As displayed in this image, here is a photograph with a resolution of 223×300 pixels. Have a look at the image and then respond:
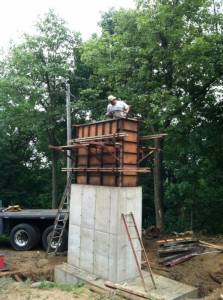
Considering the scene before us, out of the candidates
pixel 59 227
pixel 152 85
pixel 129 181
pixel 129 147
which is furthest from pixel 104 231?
pixel 152 85

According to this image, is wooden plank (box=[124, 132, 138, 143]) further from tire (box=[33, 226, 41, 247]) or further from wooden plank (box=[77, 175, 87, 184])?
tire (box=[33, 226, 41, 247])

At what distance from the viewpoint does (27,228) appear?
53.2ft

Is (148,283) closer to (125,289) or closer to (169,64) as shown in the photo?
(125,289)

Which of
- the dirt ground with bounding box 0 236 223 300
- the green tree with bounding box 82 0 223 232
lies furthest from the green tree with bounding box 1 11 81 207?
the dirt ground with bounding box 0 236 223 300

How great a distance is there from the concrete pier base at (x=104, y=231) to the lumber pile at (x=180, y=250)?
5.98 feet

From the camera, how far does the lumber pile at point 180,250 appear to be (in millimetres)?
13227

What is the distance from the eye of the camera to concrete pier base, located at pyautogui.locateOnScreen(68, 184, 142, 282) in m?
11.3

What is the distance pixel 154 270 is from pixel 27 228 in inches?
251

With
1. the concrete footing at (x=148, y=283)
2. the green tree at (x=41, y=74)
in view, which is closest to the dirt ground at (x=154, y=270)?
the concrete footing at (x=148, y=283)

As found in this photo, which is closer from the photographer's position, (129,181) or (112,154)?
(112,154)

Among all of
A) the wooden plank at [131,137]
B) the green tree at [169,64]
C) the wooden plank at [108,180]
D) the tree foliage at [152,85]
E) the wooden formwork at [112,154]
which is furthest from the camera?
the tree foliage at [152,85]

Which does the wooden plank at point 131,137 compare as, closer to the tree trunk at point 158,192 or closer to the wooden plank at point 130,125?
the wooden plank at point 130,125

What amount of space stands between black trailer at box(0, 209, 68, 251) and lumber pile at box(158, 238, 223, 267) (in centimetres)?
497

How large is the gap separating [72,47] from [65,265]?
17.3 metres
